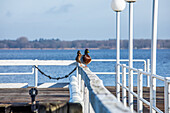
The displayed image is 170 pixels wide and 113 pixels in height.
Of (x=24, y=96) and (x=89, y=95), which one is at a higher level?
(x=89, y=95)

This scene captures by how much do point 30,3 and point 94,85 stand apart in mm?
71324

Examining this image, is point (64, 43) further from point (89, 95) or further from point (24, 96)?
point (89, 95)

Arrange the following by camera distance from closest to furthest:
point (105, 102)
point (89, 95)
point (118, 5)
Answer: point (105, 102) < point (89, 95) < point (118, 5)

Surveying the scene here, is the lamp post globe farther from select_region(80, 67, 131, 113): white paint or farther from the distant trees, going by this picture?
the distant trees

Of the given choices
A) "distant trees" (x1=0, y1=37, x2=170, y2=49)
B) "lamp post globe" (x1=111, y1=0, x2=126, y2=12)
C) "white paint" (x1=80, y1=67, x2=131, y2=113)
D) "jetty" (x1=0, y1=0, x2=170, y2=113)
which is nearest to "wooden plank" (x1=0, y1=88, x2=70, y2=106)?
"jetty" (x1=0, y1=0, x2=170, y2=113)

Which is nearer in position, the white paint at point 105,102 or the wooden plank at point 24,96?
the white paint at point 105,102

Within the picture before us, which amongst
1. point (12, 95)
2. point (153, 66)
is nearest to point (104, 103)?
point (153, 66)

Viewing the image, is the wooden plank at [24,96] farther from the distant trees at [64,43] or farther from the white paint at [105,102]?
the distant trees at [64,43]

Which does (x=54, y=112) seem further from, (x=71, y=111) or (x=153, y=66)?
(x=153, y=66)

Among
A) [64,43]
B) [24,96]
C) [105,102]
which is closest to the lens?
[105,102]

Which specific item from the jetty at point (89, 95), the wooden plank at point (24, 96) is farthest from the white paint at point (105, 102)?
the wooden plank at point (24, 96)

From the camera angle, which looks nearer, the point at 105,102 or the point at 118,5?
the point at 105,102

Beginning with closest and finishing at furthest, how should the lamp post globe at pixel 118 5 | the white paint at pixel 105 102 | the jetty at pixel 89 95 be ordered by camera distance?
the white paint at pixel 105 102
the jetty at pixel 89 95
the lamp post globe at pixel 118 5

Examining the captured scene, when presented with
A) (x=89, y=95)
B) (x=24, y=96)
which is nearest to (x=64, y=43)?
(x=24, y=96)
